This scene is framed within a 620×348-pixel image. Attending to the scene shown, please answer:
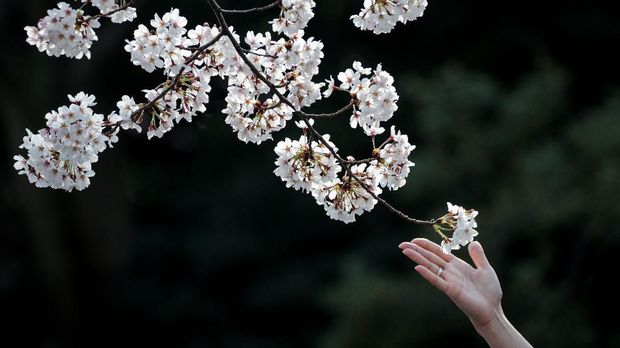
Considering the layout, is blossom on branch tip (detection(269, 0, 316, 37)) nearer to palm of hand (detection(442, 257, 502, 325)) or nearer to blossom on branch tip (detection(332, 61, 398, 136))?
blossom on branch tip (detection(332, 61, 398, 136))

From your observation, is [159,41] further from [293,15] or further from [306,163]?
[306,163]

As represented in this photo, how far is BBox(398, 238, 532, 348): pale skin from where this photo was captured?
2.00 metres

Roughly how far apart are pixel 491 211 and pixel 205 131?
111 inches

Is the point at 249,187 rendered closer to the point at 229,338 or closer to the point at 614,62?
the point at 229,338

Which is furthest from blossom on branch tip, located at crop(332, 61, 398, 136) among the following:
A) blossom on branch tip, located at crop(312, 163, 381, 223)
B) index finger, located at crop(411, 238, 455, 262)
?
index finger, located at crop(411, 238, 455, 262)

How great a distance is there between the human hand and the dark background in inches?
129

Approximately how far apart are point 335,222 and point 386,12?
18.3ft

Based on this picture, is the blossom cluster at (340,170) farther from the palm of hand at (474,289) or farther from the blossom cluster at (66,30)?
the blossom cluster at (66,30)

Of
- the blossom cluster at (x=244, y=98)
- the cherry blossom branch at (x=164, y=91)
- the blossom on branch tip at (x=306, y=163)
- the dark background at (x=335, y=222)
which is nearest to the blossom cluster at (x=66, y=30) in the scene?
the blossom cluster at (x=244, y=98)

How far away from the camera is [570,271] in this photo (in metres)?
5.37

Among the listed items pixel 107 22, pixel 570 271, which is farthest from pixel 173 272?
pixel 570 271

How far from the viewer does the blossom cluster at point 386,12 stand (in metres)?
1.88

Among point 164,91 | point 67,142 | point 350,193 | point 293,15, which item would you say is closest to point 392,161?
point 350,193

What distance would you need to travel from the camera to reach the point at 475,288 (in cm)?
204
